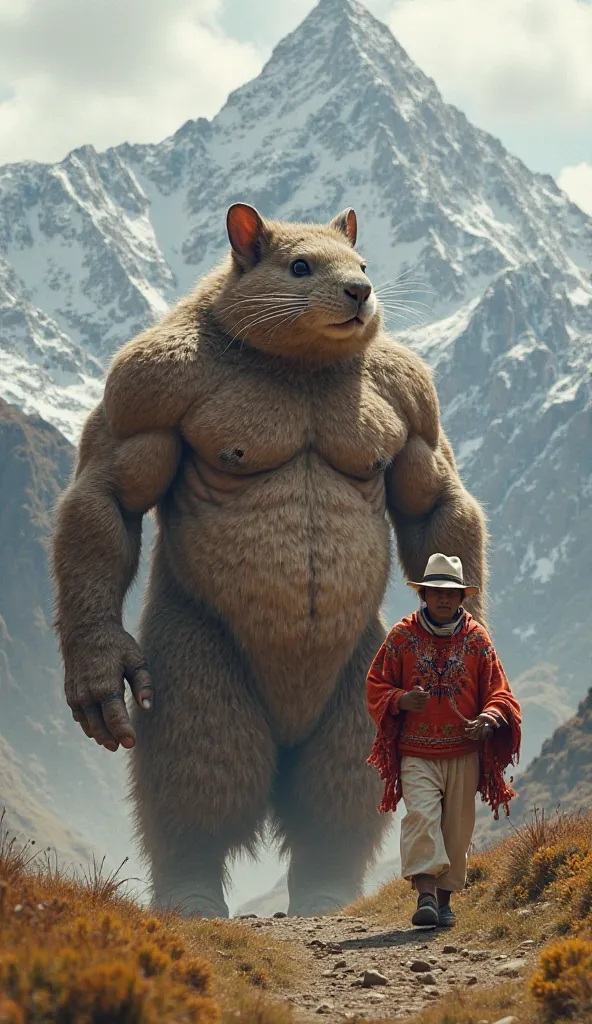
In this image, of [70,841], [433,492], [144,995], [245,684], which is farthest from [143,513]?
[70,841]

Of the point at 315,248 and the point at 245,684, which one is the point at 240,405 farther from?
the point at 245,684

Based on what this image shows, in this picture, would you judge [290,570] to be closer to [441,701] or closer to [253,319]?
[253,319]

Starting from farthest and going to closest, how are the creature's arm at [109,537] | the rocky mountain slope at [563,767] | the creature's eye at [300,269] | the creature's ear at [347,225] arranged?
the rocky mountain slope at [563,767] → the creature's ear at [347,225] → the creature's eye at [300,269] → the creature's arm at [109,537]

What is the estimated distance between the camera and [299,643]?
8.38 meters

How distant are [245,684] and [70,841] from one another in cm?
18906

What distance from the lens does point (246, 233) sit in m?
8.71

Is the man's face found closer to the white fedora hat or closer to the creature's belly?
the white fedora hat

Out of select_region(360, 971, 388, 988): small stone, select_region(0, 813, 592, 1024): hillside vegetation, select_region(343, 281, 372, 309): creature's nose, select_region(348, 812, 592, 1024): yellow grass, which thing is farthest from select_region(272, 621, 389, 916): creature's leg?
select_region(360, 971, 388, 988): small stone

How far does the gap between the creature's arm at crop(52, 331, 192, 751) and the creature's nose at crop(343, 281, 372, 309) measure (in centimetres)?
119

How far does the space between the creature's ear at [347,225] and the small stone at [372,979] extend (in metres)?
5.23

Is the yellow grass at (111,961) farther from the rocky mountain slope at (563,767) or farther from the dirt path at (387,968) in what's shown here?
the rocky mountain slope at (563,767)

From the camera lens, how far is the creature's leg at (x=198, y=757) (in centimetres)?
856

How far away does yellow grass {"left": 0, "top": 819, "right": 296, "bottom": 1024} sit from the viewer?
3609mm

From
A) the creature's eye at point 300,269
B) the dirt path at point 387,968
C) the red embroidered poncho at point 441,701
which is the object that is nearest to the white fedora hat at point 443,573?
the red embroidered poncho at point 441,701
